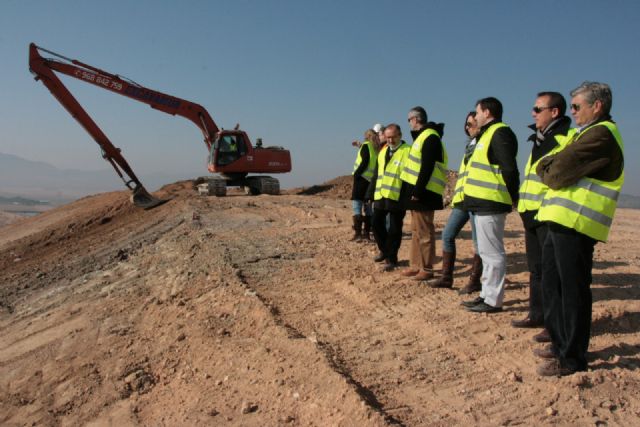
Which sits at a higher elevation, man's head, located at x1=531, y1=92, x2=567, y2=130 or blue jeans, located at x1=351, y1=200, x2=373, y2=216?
man's head, located at x1=531, y1=92, x2=567, y2=130

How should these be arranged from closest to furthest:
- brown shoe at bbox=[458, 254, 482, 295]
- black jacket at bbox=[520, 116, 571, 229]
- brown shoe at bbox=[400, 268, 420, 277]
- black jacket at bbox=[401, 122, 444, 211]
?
1. black jacket at bbox=[520, 116, 571, 229]
2. brown shoe at bbox=[458, 254, 482, 295]
3. black jacket at bbox=[401, 122, 444, 211]
4. brown shoe at bbox=[400, 268, 420, 277]

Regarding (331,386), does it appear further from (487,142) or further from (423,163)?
(423,163)

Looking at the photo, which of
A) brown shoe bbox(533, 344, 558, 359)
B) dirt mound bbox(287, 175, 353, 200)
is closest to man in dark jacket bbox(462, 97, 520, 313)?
brown shoe bbox(533, 344, 558, 359)

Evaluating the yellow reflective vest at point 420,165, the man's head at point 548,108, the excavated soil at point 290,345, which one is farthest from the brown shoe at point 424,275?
the man's head at point 548,108

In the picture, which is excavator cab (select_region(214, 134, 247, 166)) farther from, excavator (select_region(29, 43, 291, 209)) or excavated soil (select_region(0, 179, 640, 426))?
excavated soil (select_region(0, 179, 640, 426))

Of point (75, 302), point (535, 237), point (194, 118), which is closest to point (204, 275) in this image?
point (75, 302)

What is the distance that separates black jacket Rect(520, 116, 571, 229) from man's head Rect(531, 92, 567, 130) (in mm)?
46

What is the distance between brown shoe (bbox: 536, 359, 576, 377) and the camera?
3.61 meters

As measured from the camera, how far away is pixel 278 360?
4238 millimetres

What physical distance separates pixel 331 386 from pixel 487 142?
2.58 meters

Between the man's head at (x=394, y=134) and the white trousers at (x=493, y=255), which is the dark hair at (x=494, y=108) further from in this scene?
the man's head at (x=394, y=134)

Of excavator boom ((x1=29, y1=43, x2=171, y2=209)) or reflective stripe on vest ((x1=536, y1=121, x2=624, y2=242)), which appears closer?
reflective stripe on vest ((x1=536, y1=121, x2=624, y2=242))

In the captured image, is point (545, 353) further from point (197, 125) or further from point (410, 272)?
point (197, 125)

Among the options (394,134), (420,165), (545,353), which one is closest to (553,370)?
(545,353)
